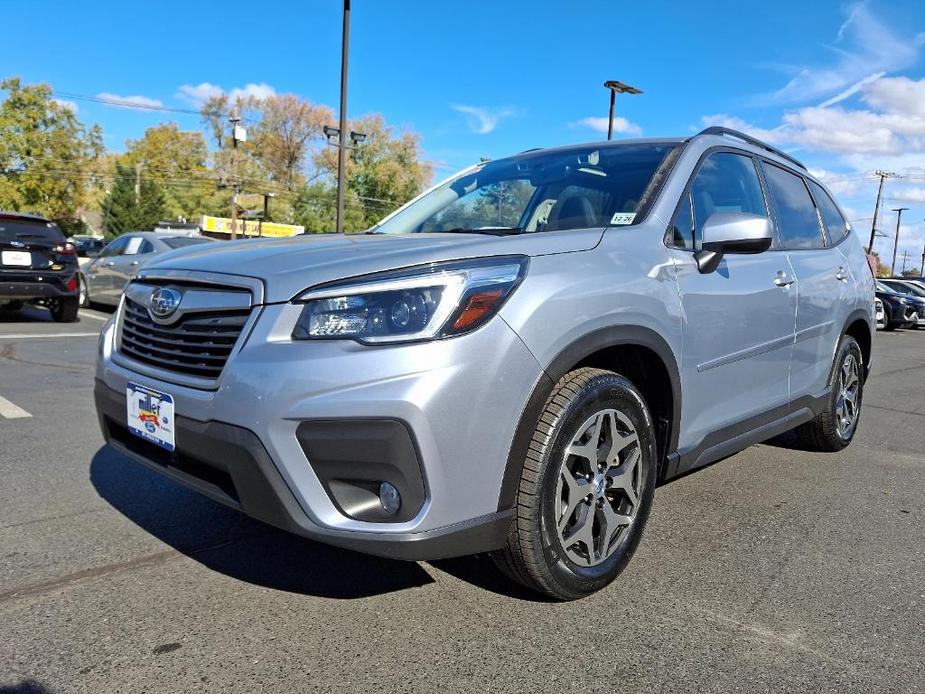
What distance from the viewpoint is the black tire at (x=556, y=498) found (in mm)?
2268

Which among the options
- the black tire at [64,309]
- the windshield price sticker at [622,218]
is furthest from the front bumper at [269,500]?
the black tire at [64,309]

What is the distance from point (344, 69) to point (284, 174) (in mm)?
51238

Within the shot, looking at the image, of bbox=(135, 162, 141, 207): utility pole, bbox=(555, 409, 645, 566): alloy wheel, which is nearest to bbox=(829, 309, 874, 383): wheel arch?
bbox=(555, 409, 645, 566): alloy wheel

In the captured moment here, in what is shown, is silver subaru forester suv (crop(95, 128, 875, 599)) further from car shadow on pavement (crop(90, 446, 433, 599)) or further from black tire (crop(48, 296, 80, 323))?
black tire (crop(48, 296, 80, 323))

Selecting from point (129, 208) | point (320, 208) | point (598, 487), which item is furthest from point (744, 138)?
point (320, 208)

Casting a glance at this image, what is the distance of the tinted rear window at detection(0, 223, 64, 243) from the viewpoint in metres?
10.1

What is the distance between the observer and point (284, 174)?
66875 mm

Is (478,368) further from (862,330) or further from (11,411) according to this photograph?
(11,411)

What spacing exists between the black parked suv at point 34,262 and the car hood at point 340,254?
8791 millimetres

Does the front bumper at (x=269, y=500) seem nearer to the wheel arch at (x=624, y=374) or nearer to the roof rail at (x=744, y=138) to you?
the wheel arch at (x=624, y=374)

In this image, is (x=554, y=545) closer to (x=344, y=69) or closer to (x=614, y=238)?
(x=614, y=238)

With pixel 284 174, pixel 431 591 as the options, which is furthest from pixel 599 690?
pixel 284 174

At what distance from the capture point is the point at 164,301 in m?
2.51

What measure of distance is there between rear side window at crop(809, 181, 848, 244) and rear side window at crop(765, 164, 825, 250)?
146mm
